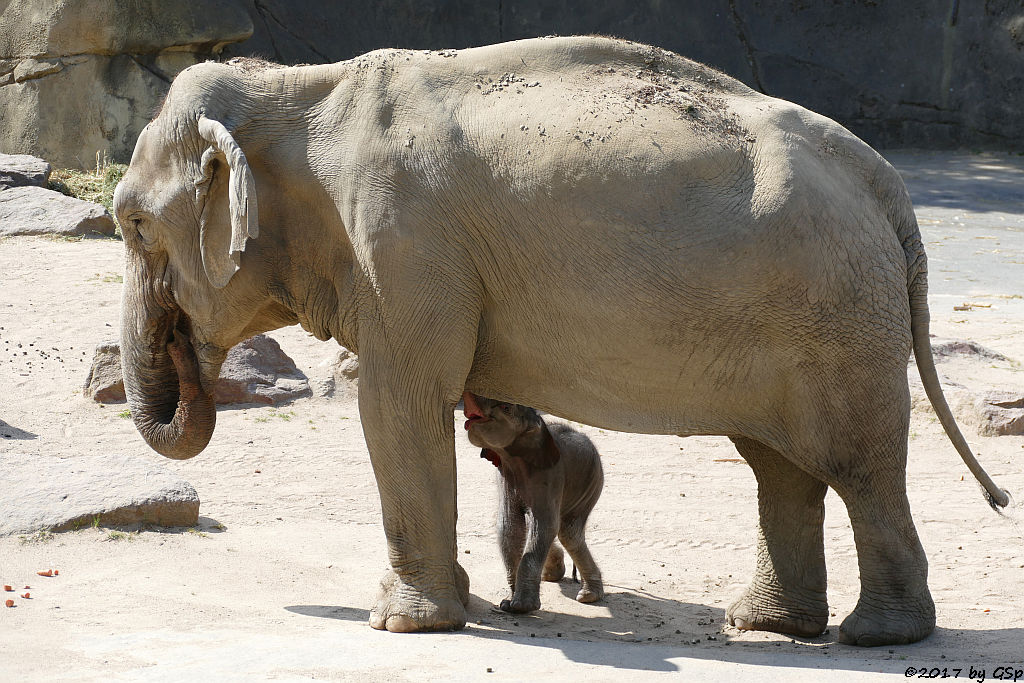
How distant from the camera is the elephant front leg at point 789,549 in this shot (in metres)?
5.13

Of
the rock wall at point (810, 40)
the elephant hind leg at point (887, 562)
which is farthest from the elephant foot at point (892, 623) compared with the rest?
the rock wall at point (810, 40)

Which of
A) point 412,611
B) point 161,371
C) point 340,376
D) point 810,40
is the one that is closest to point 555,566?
point 412,611

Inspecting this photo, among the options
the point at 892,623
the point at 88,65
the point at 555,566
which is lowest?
the point at 555,566

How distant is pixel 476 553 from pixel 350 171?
2430 millimetres

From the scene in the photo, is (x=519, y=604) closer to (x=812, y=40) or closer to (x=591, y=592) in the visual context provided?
(x=591, y=592)

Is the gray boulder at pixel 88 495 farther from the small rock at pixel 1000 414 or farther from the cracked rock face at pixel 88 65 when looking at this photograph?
the cracked rock face at pixel 88 65

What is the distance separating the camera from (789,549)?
5.18 m

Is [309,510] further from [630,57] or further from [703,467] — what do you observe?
[630,57]

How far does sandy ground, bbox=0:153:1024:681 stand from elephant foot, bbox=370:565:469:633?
7 cm

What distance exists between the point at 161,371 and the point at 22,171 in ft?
31.6

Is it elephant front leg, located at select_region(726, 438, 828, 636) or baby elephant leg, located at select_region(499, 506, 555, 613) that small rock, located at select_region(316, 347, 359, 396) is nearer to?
baby elephant leg, located at select_region(499, 506, 555, 613)

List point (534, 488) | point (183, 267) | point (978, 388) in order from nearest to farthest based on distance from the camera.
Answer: point (183, 267) → point (534, 488) → point (978, 388)

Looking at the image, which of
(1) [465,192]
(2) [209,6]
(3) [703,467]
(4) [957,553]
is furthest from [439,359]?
(2) [209,6]

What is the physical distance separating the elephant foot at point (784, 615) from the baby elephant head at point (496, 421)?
3.94 feet
